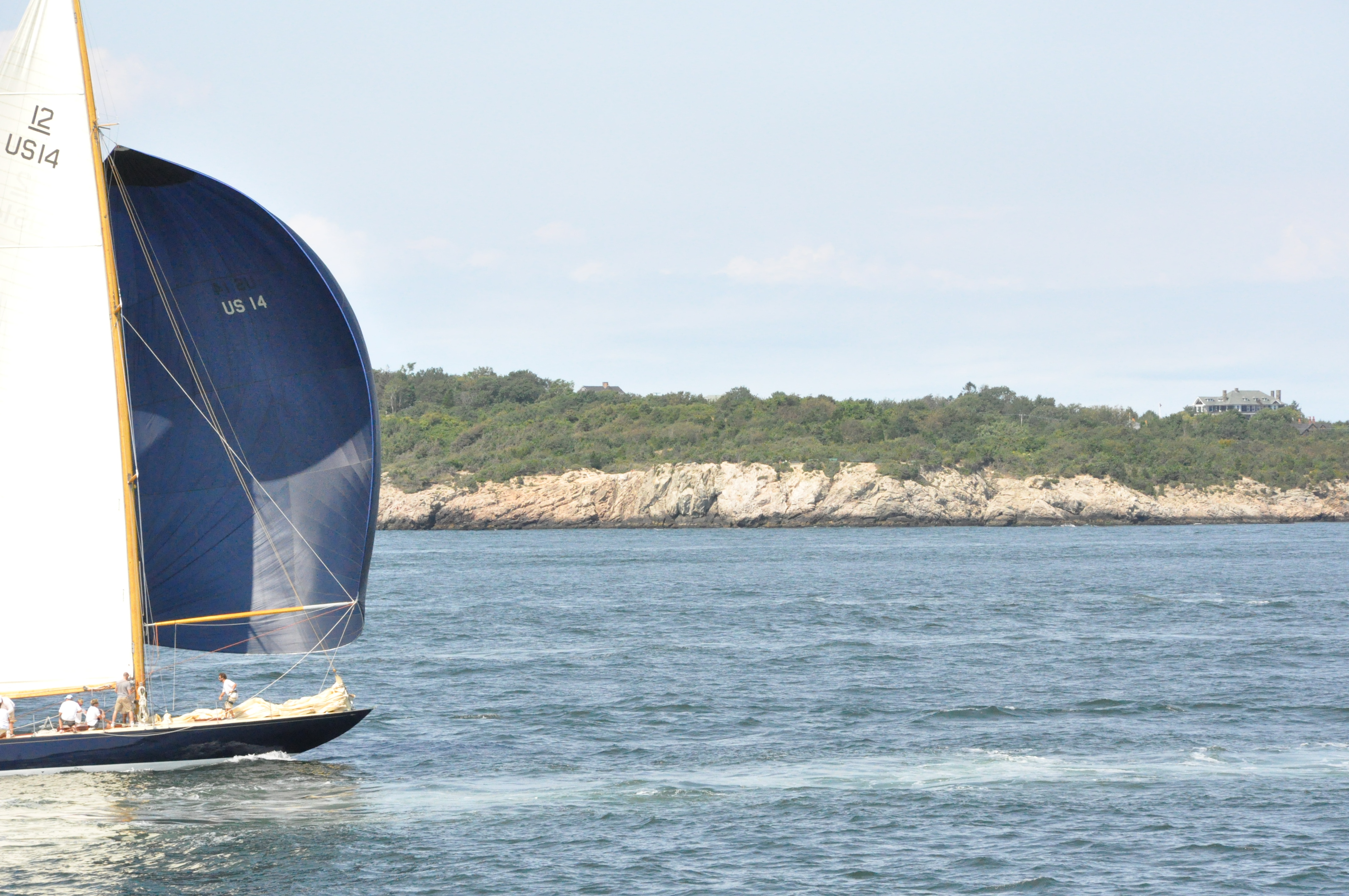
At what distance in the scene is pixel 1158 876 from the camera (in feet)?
60.6

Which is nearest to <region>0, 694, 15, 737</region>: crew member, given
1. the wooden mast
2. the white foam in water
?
the wooden mast

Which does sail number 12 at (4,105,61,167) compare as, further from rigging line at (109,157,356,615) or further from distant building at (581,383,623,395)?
distant building at (581,383,623,395)

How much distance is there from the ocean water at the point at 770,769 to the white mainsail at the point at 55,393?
2900mm

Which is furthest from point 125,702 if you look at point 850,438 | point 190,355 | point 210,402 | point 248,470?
point 850,438

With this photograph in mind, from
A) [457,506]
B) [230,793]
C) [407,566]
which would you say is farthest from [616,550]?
[230,793]

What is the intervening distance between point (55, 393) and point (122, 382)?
43.4 inches

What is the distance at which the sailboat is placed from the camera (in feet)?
68.6

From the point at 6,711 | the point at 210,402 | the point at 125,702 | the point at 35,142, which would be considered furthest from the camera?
the point at 210,402

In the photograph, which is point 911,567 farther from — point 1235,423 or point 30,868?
point 1235,423

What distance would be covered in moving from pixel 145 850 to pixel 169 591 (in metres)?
4.73

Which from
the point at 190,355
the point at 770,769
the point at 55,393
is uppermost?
the point at 190,355

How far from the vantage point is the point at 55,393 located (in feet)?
70.5

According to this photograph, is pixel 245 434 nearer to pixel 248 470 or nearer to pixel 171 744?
pixel 248 470

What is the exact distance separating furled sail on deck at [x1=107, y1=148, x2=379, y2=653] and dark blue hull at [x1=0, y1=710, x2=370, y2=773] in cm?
133
